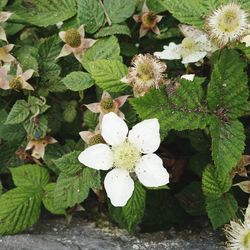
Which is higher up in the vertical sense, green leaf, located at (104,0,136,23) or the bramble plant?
green leaf, located at (104,0,136,23)

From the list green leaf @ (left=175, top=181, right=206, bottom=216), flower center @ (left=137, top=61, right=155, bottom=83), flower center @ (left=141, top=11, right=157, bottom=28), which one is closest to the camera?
flower center @ (left=137, top=61, right=155, bottom=83)

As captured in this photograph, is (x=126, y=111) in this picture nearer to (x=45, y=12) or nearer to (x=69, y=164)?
(x=69, y=164)

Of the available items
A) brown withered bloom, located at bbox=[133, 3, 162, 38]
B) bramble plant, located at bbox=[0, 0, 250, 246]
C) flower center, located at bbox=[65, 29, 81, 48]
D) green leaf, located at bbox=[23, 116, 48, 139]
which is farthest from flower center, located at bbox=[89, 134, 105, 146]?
brown withered bloom, located at bbox=[133, 3, 162, 38]

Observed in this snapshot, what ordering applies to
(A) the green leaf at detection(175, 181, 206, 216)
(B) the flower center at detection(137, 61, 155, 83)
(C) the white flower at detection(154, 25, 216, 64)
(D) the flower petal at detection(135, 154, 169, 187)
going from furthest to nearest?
(A) the green leaf at detection(175, 181, 206, 216) < (C) the white flower at detection(154, 25, 216, 64) < (B) the flower center at detection(137, 61, 155, 83) < (D) the flower petal at detection(135, 154, 169, 187)

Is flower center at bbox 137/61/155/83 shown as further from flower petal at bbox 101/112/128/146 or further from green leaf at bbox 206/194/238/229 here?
green leaf at bbox 206/194/238/229

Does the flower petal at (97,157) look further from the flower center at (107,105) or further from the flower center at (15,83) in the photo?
the flower center at (15,83)
